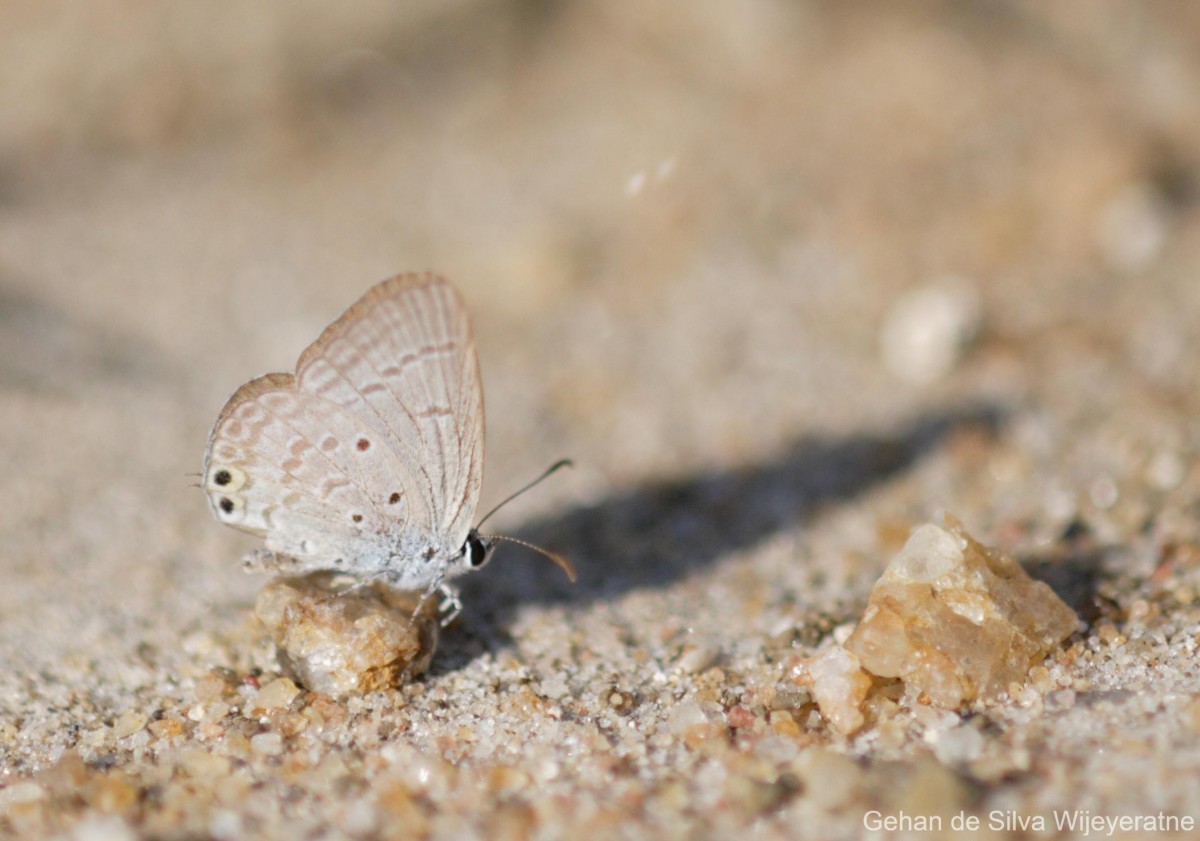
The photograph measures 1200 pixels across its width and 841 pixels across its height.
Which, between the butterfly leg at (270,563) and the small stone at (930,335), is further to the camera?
the small stone at (930,335)

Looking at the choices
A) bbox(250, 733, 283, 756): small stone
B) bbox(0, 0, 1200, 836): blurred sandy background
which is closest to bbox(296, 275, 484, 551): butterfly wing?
bbox(0, 0, 1200, 836): blurred sandy background

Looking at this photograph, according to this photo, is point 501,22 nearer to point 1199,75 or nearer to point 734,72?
point 734,72

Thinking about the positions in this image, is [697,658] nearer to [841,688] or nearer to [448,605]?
[841,688]

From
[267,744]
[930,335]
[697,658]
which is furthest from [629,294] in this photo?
[267,744]

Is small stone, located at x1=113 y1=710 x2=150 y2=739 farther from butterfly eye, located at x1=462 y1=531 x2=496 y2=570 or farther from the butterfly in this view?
butterfly eye, located at x1=462 y1=531 x2=496 y2=570

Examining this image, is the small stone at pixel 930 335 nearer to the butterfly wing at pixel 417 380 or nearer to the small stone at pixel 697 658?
the small stone at pixel 697 658

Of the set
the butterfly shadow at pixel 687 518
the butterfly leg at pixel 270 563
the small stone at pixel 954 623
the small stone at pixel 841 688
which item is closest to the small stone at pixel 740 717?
the small stone at pixel 841 688

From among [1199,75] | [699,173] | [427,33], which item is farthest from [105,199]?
[1199,75]
